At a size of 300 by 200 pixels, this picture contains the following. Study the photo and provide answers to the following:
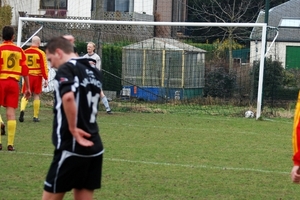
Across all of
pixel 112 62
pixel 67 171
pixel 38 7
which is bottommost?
pixel 67 171

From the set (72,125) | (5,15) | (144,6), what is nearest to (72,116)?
(72,125)

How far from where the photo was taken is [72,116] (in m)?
5.46

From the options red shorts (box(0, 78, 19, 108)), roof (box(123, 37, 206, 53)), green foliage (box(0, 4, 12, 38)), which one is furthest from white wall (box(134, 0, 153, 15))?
red shorts (box(0, 78, 19, 108))

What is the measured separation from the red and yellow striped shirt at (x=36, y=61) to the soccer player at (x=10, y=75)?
13.1ft

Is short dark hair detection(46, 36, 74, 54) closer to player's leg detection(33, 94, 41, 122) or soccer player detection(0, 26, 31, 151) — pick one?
soccer player detection(0, 26, 31, 151)

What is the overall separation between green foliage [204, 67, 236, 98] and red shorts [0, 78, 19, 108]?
1064 cm

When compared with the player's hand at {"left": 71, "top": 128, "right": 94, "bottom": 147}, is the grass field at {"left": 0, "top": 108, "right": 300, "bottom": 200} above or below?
below

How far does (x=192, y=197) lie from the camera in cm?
810

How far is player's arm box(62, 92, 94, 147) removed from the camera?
5445 mm

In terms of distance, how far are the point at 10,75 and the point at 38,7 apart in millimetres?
27381

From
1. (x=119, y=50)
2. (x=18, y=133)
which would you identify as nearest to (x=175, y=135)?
(x=18, y=133)

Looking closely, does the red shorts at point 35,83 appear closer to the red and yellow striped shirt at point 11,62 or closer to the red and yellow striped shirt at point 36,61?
the red and yellow striped shirt at point 36,61

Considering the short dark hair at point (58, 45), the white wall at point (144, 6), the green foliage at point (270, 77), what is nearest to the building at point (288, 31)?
the white wall at point (144, 6)

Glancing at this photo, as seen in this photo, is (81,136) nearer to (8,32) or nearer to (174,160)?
(174,160)
